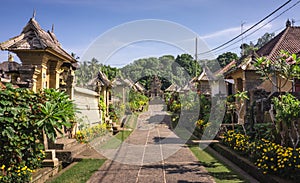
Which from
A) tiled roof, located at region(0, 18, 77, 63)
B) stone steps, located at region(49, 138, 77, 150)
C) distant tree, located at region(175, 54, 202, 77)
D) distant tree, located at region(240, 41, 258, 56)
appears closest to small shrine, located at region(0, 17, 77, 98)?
tiled roof, located at region(0, 18, 77, 63)

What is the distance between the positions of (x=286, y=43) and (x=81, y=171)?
1033 centimetres

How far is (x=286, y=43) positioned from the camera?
11.6 meters

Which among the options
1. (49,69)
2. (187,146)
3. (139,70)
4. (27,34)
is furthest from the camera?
(139,70)

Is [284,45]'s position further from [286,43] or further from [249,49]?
[249,49]

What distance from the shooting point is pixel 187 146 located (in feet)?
28.9

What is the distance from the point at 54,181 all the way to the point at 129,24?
463 centimetres

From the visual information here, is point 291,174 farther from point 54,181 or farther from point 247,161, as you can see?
point 54,181

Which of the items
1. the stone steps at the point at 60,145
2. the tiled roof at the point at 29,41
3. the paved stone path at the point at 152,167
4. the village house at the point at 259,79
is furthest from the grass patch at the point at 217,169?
the tiled roof at the point at 29,41

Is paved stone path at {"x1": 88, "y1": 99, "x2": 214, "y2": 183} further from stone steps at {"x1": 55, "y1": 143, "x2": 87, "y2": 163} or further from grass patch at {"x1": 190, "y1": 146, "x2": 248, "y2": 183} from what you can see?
stone steps at {"x1": 55, "y1": 143, "x2": 87, "y2": 163}

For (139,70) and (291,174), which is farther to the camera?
(139,70)

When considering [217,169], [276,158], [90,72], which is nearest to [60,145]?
[217,169]

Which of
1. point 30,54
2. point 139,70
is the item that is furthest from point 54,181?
point 139,70

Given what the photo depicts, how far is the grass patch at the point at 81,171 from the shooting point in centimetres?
482

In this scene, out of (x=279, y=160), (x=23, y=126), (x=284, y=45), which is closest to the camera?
(x=23, y=126)
